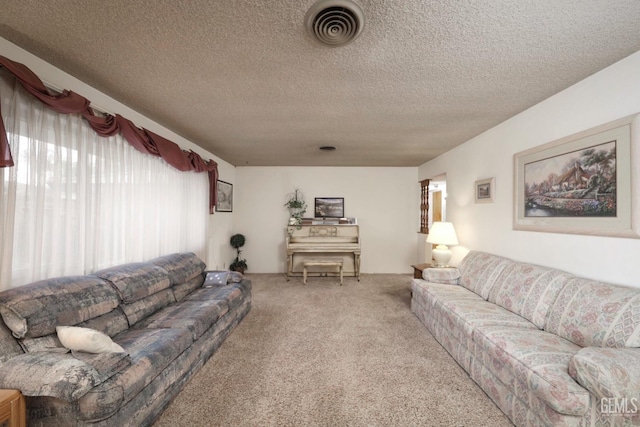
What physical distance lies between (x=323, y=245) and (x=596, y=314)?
401cm

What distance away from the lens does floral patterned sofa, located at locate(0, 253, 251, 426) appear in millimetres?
1231

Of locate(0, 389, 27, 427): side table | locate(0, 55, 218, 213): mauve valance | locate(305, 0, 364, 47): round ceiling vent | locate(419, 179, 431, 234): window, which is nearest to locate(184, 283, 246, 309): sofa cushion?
locate(0, 389, 27, 427): side table

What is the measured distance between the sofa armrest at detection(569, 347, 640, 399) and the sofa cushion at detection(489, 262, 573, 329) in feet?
2.27

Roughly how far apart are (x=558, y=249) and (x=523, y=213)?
0.50 meters

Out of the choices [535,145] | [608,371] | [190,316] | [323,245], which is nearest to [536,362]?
[608,371]

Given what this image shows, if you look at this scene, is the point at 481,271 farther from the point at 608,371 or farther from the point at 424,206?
the point at 424,206

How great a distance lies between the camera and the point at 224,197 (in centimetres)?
520

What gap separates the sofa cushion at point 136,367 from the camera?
1244mm

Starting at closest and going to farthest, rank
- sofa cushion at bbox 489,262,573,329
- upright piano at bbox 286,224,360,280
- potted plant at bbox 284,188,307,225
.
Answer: sofa cushion at bbox 489,262,573,329 → upright piano at bbox 286,224,360,280 → potted plant at bbox 284,188,307,225

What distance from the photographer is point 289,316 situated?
332 centimetres

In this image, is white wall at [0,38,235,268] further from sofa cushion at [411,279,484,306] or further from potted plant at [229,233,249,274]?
sofa cushion at [411,279,484,306]

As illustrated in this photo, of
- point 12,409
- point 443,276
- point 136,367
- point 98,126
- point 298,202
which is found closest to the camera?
point 12,409

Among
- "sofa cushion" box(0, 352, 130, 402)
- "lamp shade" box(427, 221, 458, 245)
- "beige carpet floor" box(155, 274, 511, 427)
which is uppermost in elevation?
"lamp shade" box(427, 221, 458, 245)

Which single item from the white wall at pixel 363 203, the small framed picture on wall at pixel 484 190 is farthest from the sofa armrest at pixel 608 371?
the white wall at pixel 363 203
